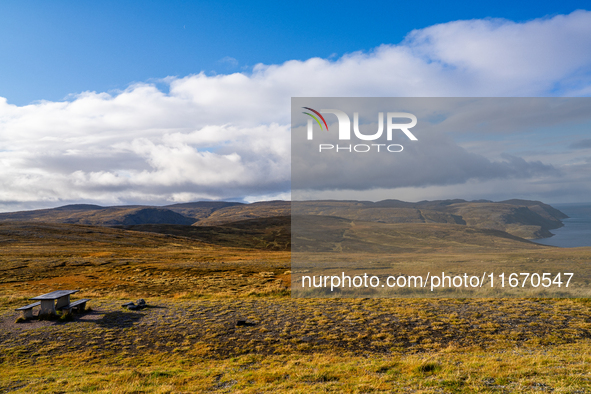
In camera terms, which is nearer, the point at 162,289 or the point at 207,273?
the point at 162,289

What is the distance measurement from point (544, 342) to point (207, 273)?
32.9 metres

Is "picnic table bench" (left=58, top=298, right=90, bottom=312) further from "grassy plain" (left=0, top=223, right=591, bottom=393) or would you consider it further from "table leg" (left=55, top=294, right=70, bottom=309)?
"grassy plain" (left=0, top=223, right=591, bottom=393)

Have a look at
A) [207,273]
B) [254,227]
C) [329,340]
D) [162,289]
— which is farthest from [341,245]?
[329,340]

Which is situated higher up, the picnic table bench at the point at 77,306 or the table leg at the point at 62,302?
the table leg at the point at 62,302

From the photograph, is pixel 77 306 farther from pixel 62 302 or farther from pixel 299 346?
pixel 299 346

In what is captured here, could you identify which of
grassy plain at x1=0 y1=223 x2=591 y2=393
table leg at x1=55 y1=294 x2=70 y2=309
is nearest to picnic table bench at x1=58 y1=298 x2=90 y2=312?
table leg at x1=55 y1=294 x2=70 y2=309

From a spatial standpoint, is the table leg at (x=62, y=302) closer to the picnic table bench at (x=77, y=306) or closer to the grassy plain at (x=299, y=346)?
the picnic table bench at (x=77, y=306)

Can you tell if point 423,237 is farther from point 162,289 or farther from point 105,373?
point 105,373

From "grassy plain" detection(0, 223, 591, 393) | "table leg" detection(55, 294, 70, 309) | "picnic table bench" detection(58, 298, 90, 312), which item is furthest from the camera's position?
"table leg" detection(55, 294, 70, 309)

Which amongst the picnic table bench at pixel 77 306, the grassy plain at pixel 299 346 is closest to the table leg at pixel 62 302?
the picnic table bench at pixel 77 306

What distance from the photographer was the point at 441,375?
9805 millimetres

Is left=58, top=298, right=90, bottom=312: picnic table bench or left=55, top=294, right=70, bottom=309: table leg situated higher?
left=55, top=294, right=70, bottom=309: table leg

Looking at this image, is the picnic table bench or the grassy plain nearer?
the grassy plain

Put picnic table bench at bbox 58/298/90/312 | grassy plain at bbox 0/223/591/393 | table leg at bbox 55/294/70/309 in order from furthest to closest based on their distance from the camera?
1. table leg at bbox 55/294/70/309
2. picnic table bench at bbox 58/298/90/312
3. grassy plain at bbox 0/223/591/393
